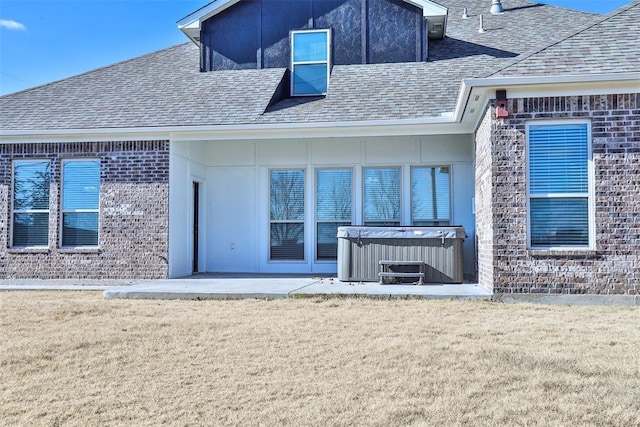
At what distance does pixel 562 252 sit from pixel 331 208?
18.1 feet

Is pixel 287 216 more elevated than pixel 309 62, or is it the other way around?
pixel 309 62

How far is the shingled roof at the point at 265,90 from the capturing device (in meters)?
11.1

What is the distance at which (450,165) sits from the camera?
1191 cm

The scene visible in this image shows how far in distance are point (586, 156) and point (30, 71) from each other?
28559 millimetres

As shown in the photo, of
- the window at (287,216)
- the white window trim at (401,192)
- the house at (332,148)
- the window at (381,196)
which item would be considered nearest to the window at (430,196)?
the house at (332,148)

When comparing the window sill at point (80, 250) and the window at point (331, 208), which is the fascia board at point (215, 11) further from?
the window sill at point (80, 250)

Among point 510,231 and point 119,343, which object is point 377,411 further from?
point 510,231

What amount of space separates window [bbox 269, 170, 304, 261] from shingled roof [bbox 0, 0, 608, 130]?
1.66 metres

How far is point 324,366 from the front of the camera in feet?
15.3

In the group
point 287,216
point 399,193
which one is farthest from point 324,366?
point 287,216

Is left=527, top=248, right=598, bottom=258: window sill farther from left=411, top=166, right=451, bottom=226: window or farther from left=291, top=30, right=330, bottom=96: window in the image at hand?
left=291, top=30, right=330, bottom=96: window

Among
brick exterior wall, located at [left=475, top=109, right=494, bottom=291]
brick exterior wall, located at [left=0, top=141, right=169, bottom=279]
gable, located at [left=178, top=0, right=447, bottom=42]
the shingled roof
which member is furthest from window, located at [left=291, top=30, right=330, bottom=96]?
brick exterior wall, located at [left=475, top=109, right=494, bottom=291]

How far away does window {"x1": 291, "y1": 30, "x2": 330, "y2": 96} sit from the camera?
513 inches

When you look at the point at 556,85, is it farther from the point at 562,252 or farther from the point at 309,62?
the point at 309,62
